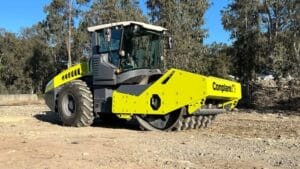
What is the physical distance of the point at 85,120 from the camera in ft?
52.6

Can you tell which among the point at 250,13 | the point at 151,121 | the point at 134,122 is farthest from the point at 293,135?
the point at 250,13

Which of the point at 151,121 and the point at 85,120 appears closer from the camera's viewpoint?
the point at 151,121

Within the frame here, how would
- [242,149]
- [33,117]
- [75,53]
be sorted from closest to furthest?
[242,149] < [33,117] < [75,53]

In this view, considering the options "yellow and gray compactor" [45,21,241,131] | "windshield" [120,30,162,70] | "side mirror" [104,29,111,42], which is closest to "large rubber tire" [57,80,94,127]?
"yellow and gray compactor" [45,21,241,131]

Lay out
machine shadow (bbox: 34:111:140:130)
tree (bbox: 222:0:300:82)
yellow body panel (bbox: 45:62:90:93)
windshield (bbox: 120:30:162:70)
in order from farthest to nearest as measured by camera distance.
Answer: tree (bbox: 222:0:300:82)
yellow body panel (bbox: 45:62:90:93)
machine shadow (bbox: 34:111:140:130)
windshield (bbox: 120:30:162:70)

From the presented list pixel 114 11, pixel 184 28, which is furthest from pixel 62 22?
pixel 184 28

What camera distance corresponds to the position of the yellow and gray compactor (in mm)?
13977

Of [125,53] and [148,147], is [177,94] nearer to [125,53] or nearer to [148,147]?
[125,53]

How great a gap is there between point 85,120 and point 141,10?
99.9ft

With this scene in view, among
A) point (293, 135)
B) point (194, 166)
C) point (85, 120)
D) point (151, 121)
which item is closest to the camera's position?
point (194, 166)

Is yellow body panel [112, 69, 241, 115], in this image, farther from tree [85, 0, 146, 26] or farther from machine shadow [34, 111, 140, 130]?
tree [85, 0, 146, 26]

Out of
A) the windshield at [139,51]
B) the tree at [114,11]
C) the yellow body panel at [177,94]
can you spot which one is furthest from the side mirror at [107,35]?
the tree at [114,11]

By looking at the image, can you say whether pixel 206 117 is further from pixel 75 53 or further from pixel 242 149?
pixel 75 53

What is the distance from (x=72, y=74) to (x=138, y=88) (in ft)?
10.4
